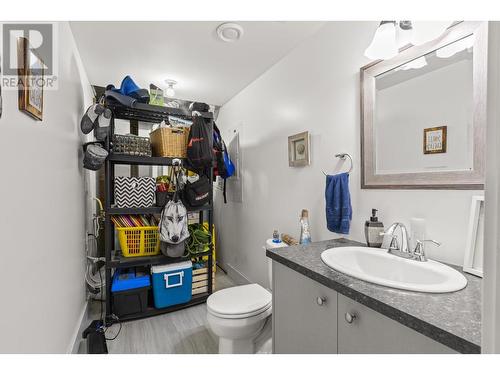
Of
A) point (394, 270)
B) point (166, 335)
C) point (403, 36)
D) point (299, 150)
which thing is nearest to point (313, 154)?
point (299, 150)

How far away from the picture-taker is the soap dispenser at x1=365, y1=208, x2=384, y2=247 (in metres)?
1.30

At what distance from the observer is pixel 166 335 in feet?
6.31

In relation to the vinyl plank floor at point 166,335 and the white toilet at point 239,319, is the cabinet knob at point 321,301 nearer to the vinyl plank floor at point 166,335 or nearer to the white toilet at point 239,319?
the white toilet at point 239,319

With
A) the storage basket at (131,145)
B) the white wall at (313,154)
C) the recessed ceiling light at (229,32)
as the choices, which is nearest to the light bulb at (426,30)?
the white wall at (313,154)

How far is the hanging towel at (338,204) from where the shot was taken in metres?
1.50

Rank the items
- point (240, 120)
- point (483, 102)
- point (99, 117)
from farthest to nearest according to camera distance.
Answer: point (240, 120) < point (99, 117) < point (483, 102)

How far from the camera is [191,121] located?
8.11 ft

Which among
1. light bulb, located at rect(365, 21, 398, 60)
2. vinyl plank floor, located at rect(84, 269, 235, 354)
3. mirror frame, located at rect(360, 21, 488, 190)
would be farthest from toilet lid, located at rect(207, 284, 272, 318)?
light bulb, located at rect(365, 21, 398, 60)

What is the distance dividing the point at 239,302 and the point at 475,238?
126 cm

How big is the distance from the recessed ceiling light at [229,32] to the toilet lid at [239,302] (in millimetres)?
1879
